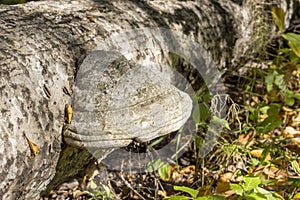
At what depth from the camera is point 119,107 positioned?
6.02ft

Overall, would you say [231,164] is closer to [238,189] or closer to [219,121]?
[219,121]

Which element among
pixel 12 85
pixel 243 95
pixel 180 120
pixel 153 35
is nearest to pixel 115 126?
pixel 180 120

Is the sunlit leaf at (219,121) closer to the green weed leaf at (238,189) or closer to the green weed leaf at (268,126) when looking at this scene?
the green weed leaf at (268,126)

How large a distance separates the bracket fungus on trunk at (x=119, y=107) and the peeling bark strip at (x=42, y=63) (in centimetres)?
8

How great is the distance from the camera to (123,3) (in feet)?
8.50

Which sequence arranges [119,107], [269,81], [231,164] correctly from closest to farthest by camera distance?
[119,107], [231,164], [269,81]

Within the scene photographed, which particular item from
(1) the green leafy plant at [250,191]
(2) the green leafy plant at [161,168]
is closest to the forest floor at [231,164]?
(2) the green leafy plant at [161,168]

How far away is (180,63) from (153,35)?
0.31 m

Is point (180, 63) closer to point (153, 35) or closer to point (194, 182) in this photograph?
point (153, 35)

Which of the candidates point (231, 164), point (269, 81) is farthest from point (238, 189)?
point (269, 81)

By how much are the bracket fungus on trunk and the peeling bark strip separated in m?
0.08

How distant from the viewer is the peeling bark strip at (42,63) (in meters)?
1.72

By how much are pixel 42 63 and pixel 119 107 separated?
366mm

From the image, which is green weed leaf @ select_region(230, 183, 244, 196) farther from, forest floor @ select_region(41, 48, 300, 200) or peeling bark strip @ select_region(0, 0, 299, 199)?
peeling bark strip @ select_region(0, 0, 299, 199)
